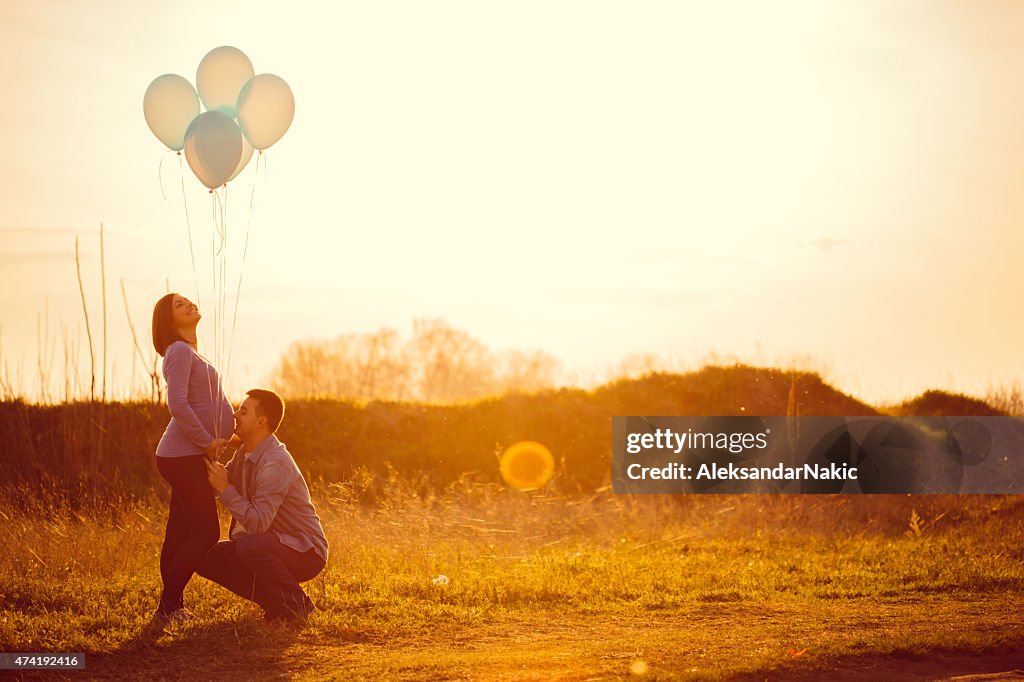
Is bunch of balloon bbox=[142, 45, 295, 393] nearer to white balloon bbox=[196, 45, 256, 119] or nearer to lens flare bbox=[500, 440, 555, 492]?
white balloon bbox=[196, 45, 256, 119]

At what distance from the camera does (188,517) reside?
7016 mm

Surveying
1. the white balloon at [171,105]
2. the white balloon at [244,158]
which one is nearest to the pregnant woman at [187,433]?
the white balloon at [244,158]

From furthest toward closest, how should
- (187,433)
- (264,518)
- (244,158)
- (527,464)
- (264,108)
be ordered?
(527,464)
(244,158)
(264,108)
(264,518)
(187,433)

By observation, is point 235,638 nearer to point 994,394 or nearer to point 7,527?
point 7,527

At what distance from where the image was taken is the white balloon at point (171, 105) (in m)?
8.77

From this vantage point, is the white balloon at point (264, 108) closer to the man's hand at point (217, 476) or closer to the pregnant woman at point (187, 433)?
the pregnant woman at point (187, 433)

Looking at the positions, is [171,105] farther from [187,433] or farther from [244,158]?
[187,433]

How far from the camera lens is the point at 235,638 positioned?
23.1 ft

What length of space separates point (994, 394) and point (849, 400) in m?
3.88

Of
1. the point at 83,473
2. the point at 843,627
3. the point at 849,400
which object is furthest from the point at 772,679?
the point at 849,400

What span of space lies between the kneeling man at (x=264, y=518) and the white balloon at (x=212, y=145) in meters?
2.52

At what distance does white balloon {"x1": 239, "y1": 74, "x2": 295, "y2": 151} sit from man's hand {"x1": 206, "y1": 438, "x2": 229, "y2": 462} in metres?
3.10

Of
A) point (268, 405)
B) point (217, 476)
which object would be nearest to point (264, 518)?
point (217, 476)

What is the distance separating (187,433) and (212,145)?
2827 millimetres
